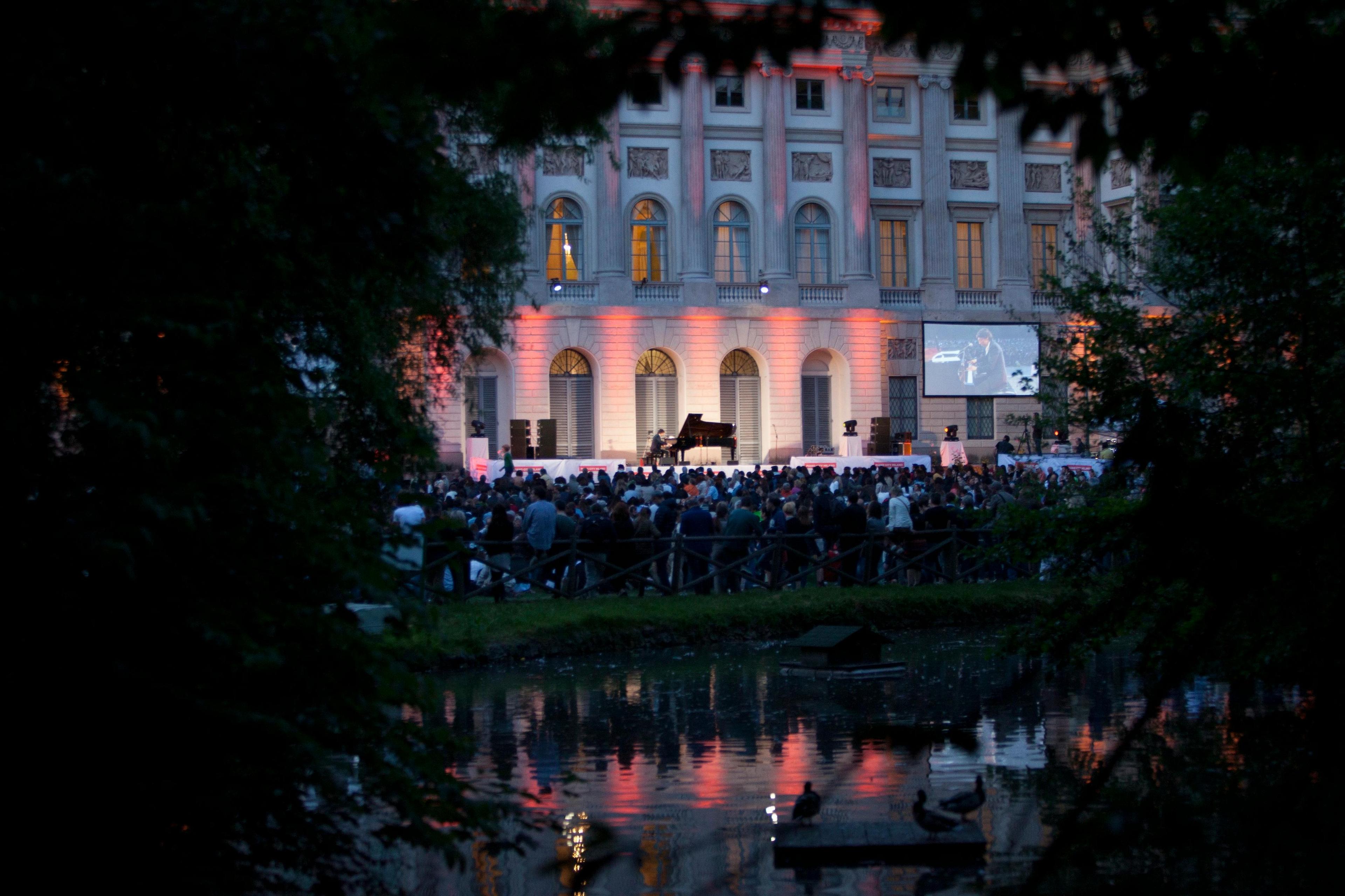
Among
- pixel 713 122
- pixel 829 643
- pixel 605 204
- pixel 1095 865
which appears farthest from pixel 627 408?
pixel 1095 865

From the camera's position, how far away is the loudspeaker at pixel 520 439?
42438mm

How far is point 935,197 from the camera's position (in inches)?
1984

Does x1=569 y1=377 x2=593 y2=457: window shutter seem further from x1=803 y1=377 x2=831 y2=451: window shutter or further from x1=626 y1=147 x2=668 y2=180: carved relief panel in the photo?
x1=803 y1=377 x2=831 y2=451: window shutter

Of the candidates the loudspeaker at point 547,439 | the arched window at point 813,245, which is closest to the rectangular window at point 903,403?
the arched window at point 813,245

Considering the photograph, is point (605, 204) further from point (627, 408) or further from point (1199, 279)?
point (1199, 279)

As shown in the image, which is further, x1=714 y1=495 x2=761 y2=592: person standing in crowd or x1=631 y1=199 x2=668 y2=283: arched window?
x1=631 y1=199 x2=668 y2=283: arched window

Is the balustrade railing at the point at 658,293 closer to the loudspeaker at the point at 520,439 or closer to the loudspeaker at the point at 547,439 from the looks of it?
the loudspeaker at the point at 547,439

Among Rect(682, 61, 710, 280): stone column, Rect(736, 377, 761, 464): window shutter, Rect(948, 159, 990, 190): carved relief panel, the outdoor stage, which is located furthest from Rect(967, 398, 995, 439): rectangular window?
Rect(682, 61, 710, 280): stone column

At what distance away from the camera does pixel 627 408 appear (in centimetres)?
4797

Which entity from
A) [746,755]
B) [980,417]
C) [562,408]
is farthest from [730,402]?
[746,755]

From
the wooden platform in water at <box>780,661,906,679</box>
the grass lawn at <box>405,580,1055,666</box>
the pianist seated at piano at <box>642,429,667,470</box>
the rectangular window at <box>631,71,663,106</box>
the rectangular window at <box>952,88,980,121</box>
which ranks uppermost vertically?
the rectangular window at <box>952,88,980,121</box>

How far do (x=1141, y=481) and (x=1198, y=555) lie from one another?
4.87 m

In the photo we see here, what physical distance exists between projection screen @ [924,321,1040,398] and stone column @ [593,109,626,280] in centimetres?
1058

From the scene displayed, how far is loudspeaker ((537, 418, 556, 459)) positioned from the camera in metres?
42.8
